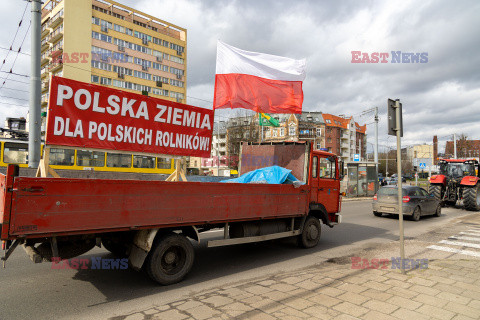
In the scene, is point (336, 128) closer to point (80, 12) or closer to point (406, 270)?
point (80, 12)

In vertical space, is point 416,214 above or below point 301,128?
below

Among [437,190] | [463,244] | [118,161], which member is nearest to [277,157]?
[463,244]

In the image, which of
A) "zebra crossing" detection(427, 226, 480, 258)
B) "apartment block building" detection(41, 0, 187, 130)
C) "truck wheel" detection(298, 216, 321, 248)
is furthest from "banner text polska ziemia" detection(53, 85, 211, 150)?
"apartment block building" detection(41, 0, 187, 130)

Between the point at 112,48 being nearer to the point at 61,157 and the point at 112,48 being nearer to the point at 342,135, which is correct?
the point at 61,157

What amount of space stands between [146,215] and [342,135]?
93199 millimetres

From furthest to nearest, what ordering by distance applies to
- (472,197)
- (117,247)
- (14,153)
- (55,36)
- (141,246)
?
(55,36) < (472,197) < (14,153) < (117,247) < (141,246)

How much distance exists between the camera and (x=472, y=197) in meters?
16.3

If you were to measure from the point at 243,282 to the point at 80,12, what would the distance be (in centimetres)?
5362

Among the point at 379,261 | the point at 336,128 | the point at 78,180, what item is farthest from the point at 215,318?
the point at 336,128

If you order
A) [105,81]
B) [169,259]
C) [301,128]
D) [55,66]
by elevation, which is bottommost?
[169,259]

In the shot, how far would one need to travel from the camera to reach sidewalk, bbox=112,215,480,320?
3.80 meters

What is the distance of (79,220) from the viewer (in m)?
3.83

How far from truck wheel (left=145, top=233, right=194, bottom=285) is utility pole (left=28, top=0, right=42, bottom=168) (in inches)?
202

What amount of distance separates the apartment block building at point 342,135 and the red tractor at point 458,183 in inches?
2612
